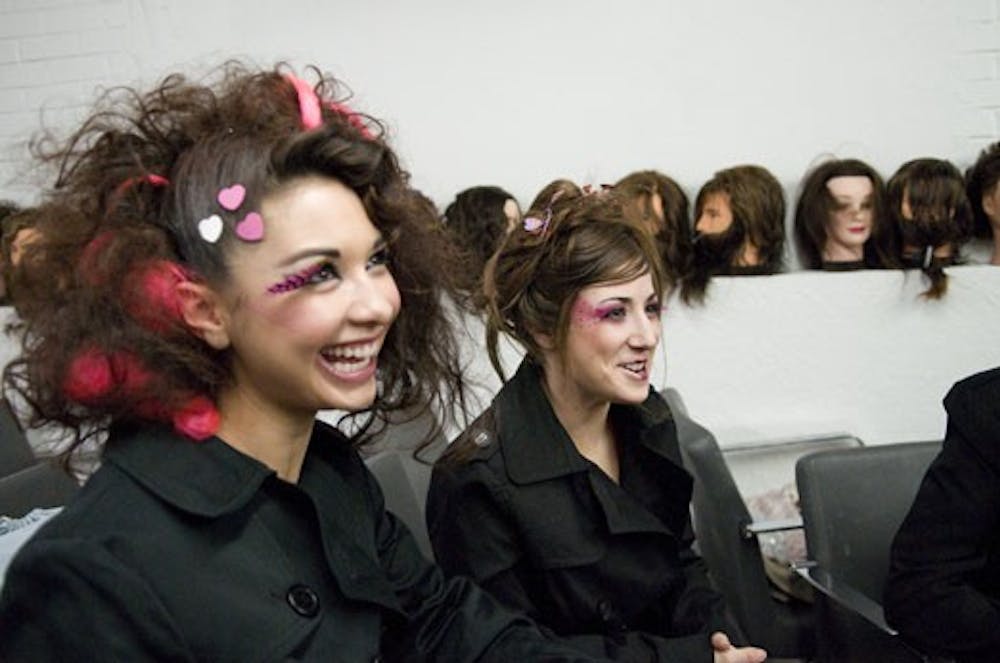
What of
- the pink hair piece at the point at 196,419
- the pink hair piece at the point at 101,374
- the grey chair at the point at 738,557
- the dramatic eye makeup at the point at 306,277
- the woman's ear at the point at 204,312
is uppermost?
the dramatic eye makeup at the point at 306,277

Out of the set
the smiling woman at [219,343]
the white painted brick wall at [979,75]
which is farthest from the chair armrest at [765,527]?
the white painted brick wall at [979,75]

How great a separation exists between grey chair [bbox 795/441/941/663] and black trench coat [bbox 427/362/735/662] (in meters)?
0.28

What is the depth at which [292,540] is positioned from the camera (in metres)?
0.99

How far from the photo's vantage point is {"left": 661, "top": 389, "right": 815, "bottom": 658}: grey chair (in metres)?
2.05

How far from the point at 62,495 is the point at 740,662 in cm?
150

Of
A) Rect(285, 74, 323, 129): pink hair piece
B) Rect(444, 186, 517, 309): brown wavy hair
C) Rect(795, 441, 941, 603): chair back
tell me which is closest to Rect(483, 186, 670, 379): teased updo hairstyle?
Rect(795, 441, 941, 603): chair back

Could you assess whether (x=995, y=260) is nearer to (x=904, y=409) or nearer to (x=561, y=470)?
(x=904, y=409)

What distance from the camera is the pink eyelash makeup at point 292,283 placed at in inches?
36.8

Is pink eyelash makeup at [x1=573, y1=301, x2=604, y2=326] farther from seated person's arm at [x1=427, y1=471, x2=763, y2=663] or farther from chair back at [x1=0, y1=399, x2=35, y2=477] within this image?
chair back at [x1=0, y1=399, x2=35, y2=477]

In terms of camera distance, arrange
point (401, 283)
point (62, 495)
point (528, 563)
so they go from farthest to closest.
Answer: point (62, 495) < point (528, 563) < point (401, 283)

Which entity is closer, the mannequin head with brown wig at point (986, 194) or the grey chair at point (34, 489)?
the grey chair at point (34, 489)

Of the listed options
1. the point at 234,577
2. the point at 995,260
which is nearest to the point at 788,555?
the point at 995,260

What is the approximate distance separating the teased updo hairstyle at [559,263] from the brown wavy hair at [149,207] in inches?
23.9

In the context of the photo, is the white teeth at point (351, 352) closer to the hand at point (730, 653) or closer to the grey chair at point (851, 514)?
the hand at point (730, 653)
